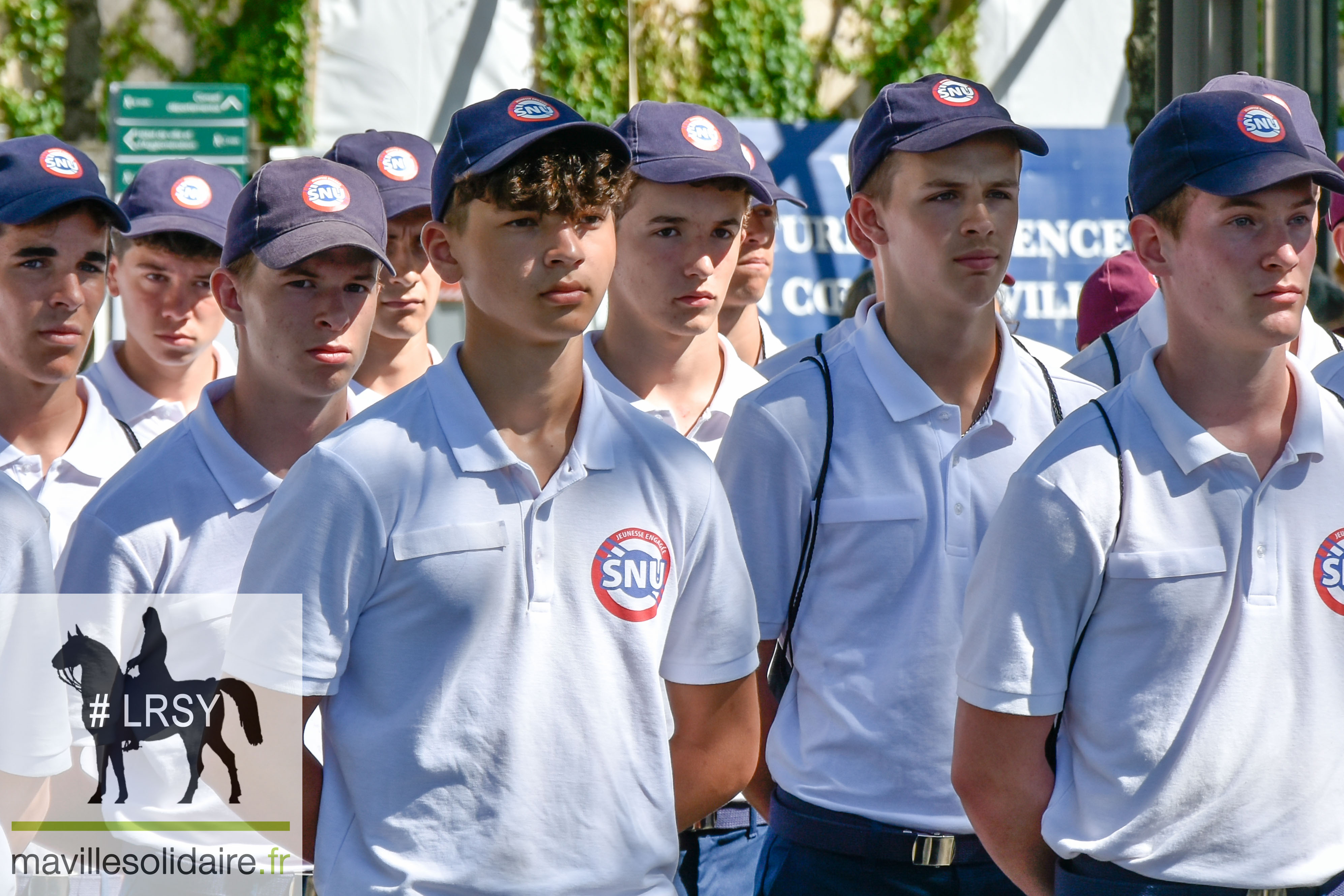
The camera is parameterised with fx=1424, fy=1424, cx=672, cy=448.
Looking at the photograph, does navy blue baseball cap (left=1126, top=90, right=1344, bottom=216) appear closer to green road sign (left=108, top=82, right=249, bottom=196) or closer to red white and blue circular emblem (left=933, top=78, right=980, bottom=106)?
red white and blue circular emblem (left=933, top=78, right=980, bottom=106)

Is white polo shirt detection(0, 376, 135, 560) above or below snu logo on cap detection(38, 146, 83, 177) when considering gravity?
below

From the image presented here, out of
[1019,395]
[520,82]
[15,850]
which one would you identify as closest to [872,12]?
[520,82]

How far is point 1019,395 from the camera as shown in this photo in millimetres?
3141

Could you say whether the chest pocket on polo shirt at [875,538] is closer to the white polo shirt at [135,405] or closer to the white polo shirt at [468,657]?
the white polo shirt at [468,657]

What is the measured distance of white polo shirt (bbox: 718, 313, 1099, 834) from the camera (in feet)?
9.47

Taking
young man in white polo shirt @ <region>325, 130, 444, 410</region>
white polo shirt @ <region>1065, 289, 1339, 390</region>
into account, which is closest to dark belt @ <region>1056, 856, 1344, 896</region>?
white polo shirt @ <region>1065, 289, 1339, 390</region>

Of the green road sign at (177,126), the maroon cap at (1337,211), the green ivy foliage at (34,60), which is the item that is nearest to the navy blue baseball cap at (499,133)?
the maroon cap at (1337,211)

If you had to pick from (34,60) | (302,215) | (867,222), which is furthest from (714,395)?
(34,60)

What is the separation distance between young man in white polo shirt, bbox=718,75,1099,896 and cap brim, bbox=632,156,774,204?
2.25 ft

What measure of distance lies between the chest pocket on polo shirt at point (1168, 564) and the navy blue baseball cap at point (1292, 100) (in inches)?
29.9

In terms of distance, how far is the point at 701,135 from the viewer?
4.07 m

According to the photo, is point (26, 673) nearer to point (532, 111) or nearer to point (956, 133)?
point (532, 111)

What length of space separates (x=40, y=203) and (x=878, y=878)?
2736 mm

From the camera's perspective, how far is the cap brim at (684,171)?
393 cm
